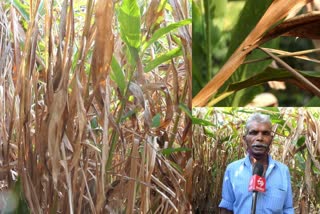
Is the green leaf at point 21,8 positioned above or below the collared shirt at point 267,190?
above

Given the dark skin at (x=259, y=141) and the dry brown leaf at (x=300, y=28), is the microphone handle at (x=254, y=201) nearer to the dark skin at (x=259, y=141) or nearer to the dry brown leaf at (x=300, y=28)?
the dark skin at (x=259, y=141)

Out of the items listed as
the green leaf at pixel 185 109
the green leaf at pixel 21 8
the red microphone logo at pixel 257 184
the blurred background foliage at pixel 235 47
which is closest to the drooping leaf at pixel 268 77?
the blurred background foliage at pixel 235 47

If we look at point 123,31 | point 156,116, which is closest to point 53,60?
point 123,31

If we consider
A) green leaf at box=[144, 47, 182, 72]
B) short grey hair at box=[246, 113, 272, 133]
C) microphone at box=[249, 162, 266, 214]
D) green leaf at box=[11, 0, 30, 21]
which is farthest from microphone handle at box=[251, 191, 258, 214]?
green leaf at box=[11, 0, 30, 21]

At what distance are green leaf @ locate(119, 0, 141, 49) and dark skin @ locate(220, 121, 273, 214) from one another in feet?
1.20

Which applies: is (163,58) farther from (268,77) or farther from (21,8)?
(21,8)

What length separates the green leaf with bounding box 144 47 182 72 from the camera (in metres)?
1.66

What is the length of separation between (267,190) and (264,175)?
41mm

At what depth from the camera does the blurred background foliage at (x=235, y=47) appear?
5.35ft

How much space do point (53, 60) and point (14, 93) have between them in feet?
0.46

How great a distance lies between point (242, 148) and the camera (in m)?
1.68

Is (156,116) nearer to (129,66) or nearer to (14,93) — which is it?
(129,66)

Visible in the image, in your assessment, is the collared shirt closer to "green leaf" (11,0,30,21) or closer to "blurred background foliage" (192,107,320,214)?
"blurred background foliage" (192,107,320,214)

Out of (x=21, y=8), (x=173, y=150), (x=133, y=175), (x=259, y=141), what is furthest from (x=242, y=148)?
(x=21, y=8)
